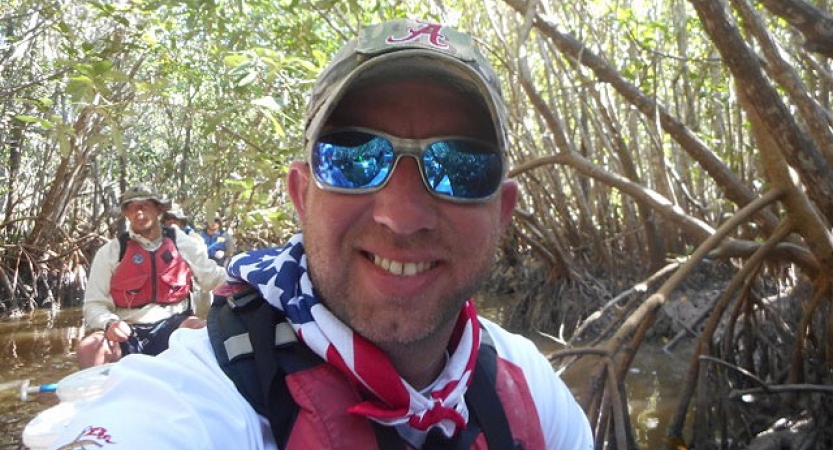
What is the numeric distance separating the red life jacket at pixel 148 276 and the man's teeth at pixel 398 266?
4.21 m

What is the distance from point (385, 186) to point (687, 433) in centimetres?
427

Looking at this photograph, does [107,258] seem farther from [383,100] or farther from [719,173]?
[383,100]

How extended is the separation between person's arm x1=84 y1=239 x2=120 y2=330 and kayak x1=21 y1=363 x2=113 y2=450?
1798mm

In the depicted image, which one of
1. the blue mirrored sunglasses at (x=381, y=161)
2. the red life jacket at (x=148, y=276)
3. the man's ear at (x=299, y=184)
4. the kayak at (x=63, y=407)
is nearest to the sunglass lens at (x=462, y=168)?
the blue mirrored sunglasses at (x=381, y=161)

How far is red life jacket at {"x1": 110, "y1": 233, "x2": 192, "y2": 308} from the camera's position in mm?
5055

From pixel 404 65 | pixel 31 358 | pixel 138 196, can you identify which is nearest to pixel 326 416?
pixel 404 65

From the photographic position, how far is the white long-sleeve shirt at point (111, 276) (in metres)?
4.90

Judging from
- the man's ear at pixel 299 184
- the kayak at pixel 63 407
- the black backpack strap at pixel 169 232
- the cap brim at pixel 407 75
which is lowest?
the kayak at pixel 63 407

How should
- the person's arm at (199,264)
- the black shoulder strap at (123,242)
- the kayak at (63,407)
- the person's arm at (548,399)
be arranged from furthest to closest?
the person's arm at (199,264), the black shoulder strap at (123,242), the kayak at (63,407), the person's arm at (548,399)

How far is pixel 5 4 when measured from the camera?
8.62m

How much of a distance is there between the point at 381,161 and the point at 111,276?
4.31m

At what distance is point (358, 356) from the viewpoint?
1.15m

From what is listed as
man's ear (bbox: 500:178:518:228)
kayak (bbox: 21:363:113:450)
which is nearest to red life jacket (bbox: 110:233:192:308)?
kayak (bbox: 21:363:113:450)

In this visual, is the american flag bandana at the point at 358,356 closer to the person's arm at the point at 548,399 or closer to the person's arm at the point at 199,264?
the person's arm at the point at 548,399
